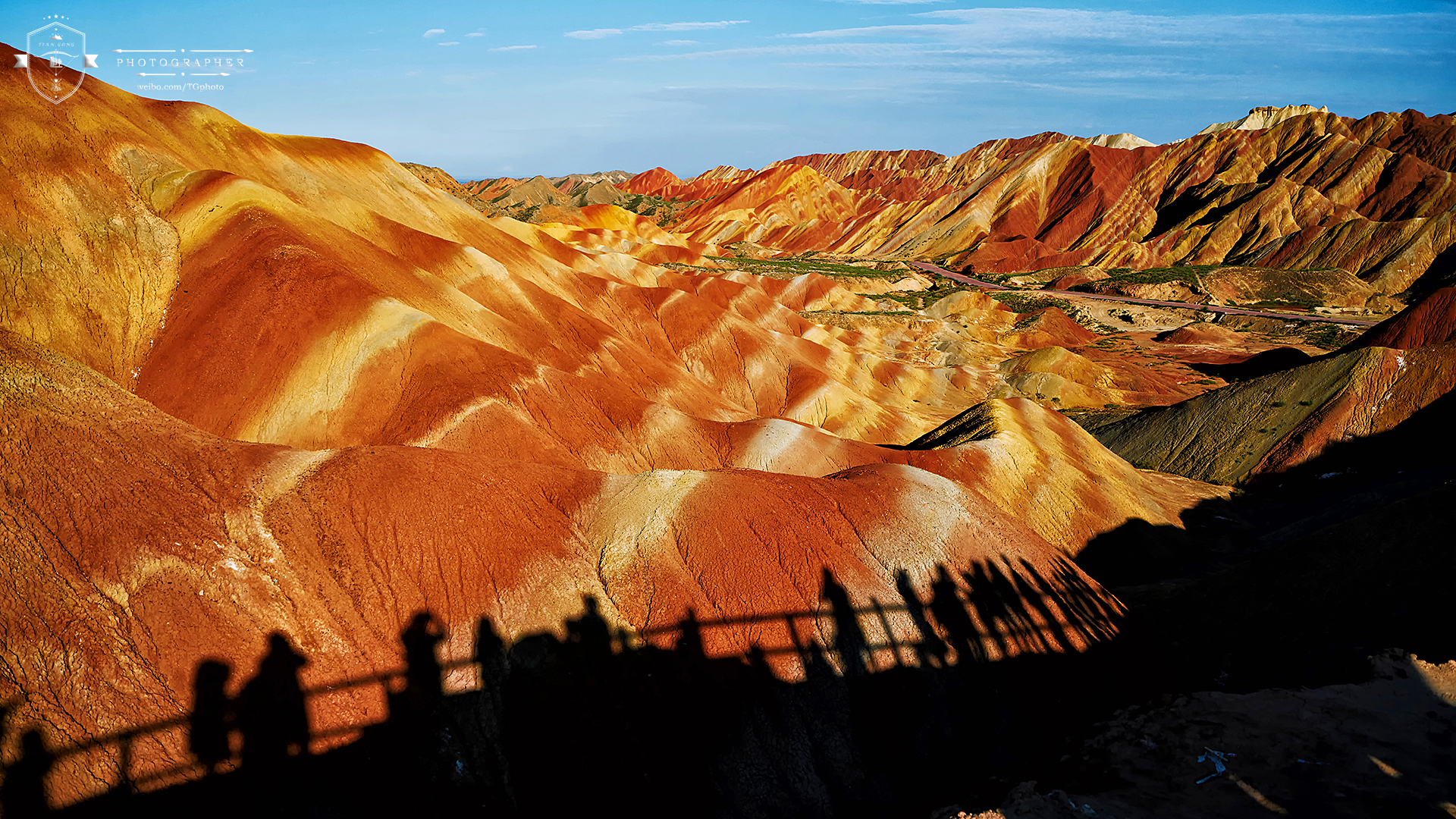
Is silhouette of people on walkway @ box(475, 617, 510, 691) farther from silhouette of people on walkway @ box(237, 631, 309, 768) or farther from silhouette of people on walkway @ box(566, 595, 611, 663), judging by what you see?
silhouette of people on walkway @ box(237, 631, 309, 768)

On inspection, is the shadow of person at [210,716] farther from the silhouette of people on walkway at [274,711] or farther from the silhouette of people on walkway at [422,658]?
the silhouette of people on walkway at [422,658]

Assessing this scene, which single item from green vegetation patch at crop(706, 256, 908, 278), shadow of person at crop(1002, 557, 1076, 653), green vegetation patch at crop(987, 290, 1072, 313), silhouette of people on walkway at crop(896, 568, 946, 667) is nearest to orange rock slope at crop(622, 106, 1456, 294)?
green vegetation patch at crop(706, 256, 908, 278)

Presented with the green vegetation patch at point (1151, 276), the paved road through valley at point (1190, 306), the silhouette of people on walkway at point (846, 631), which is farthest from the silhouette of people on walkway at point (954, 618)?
the green vegetation patch at point (1151, 276)

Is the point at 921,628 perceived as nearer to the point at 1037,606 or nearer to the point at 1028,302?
the point at 1037,606

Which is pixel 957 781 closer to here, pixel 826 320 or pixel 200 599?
pixel 200 599

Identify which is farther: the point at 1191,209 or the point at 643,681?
the point at 1191,209

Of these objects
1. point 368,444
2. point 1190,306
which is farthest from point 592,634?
point 1190,306
